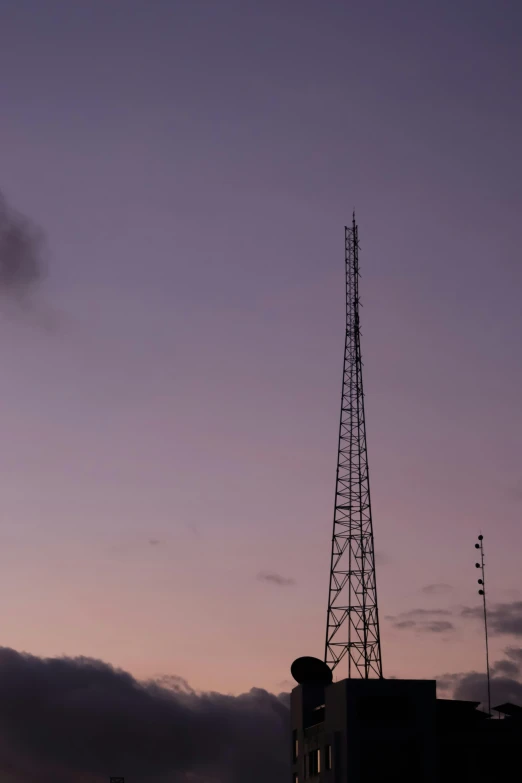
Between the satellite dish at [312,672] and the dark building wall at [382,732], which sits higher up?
the satellite dish at [312,672]

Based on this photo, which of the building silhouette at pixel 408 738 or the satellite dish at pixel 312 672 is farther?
the satellite dish at pixel 312 672

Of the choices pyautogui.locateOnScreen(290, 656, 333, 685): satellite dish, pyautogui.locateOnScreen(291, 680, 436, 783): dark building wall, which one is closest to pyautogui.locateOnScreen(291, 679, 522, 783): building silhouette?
pyautogui.locateOnScreen(291, 680, 436, 783): dark building wall

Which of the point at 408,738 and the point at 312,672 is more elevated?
the point at 312,672

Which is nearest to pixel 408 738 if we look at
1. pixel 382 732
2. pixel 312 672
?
pixel 382 732

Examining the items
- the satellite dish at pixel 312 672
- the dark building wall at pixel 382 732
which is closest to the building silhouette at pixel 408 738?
the dark building wall at pixel 382 732

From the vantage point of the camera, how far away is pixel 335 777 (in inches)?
4766

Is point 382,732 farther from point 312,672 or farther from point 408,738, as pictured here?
point 312,672

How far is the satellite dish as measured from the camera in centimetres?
13550

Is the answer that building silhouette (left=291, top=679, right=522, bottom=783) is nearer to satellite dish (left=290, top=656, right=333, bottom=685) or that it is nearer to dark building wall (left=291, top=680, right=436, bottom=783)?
dark building wall (left=291, top=680, right=436, bottom=783)

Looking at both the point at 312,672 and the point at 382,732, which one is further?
the point at 312,672

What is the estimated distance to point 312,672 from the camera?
136 m

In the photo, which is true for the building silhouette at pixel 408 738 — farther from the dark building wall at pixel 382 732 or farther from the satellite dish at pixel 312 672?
the satellite dish at pixel 312 672

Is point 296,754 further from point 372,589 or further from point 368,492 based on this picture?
point 368,492

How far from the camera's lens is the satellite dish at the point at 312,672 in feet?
445
